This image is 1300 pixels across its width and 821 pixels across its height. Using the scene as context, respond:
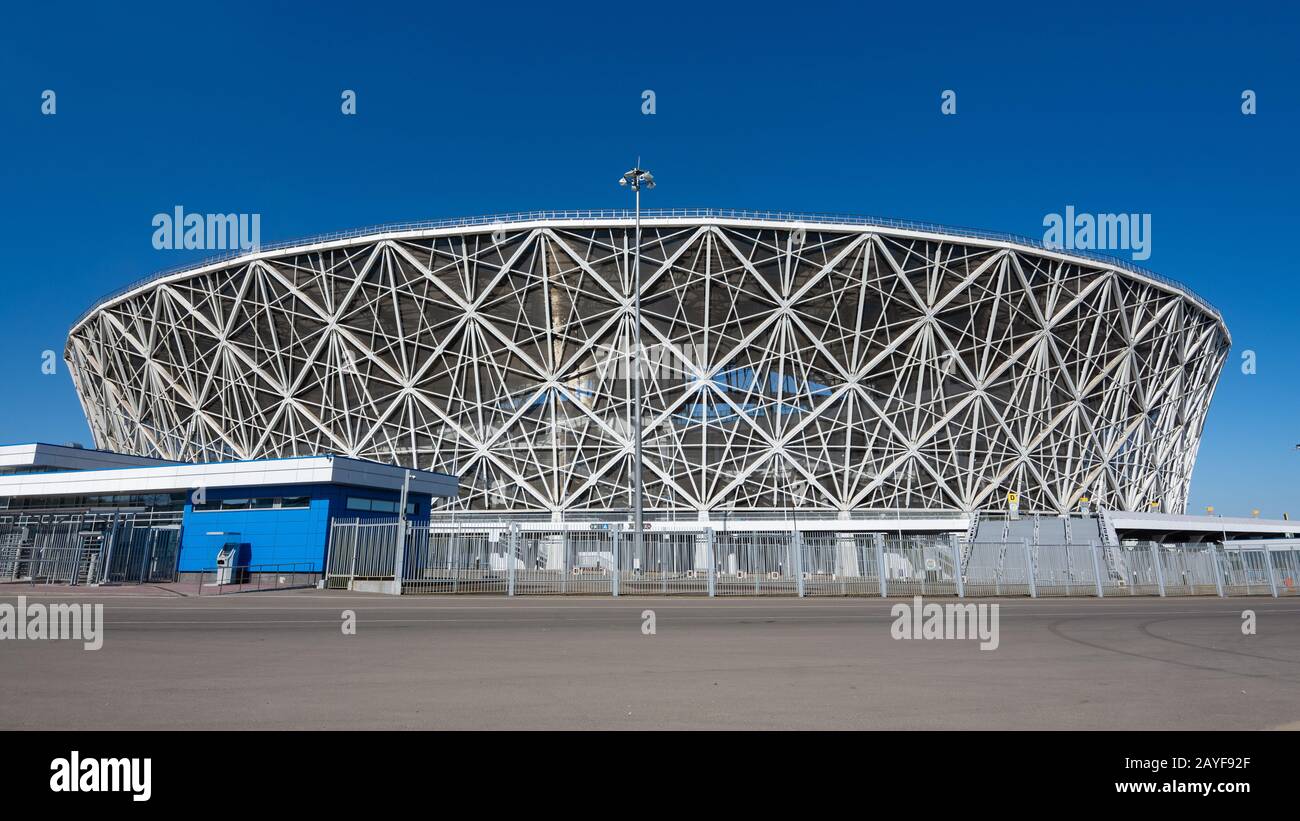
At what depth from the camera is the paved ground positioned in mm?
4664

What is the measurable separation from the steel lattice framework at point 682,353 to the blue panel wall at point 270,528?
616 inches

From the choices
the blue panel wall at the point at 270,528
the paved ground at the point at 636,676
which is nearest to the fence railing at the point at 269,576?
the blue panel wall at the point at 270,528

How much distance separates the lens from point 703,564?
2058 centimetres

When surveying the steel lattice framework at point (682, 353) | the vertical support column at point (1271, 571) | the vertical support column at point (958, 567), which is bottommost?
the vertical support column at point (1271, 571)

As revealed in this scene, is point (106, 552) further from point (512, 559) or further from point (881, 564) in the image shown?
point (881, 564)

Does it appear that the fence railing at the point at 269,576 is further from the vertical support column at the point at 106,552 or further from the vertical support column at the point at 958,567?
the vertical support column at the point at 958,567

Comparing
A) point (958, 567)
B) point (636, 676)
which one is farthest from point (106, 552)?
point (958, 567)

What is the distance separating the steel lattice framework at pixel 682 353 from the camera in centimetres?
3959

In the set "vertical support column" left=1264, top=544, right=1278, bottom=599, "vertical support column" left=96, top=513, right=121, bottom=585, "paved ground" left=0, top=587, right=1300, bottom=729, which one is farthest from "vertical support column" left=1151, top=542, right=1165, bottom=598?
"vertical support column" left=96, top=513, right=121, bottom=585

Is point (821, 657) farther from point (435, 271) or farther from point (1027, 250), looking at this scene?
point (1027, 250)

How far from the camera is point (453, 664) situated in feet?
23.0

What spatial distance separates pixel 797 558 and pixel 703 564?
2.44 m

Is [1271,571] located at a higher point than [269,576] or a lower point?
lower
